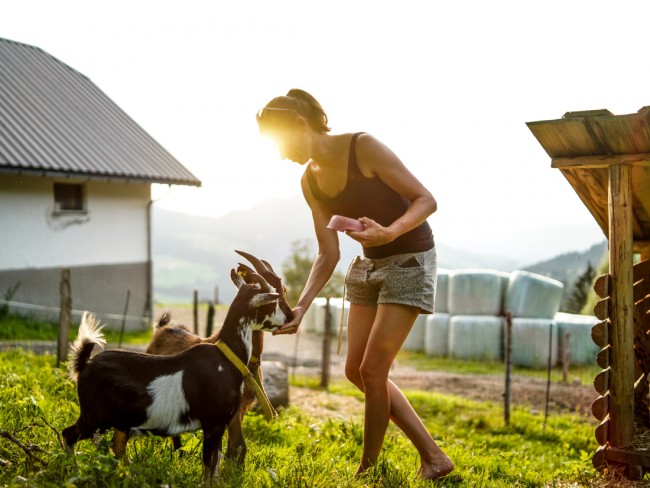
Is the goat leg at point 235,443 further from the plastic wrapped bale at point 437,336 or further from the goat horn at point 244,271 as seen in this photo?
the plastic wrapped bale at point 437,336

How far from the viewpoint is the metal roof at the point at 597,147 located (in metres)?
5.24

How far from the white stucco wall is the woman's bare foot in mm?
13363

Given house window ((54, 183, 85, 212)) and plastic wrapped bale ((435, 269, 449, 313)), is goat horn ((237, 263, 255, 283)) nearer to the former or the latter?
house window ((54, 183, 85, 212))

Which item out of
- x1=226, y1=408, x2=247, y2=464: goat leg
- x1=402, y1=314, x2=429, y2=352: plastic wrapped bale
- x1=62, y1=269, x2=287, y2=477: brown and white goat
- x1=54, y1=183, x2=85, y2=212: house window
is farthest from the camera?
x1=402, y1=314, x2=429, y2=352: plastic wrapped bale

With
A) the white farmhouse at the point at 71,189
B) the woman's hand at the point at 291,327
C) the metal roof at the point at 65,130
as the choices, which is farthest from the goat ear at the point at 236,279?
the metal roof at the point at 65,130

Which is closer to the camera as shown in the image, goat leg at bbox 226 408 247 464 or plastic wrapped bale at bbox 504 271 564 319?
goat leg at bbox 226 408 247 464

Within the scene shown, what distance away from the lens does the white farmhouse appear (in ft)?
52.2

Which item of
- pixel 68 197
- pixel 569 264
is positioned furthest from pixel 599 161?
pixel 569 264

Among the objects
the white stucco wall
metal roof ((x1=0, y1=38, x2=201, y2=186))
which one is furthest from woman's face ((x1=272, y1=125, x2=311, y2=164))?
the white stucco wall

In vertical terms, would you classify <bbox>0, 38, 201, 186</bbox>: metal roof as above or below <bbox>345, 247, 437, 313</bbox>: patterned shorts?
above

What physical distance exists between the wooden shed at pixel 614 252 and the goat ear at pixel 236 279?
260 centimetres

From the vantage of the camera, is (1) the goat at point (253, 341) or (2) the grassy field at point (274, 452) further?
(1) the goat at point (253, 341)

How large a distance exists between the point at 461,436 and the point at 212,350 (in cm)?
641

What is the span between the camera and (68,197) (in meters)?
17.5
